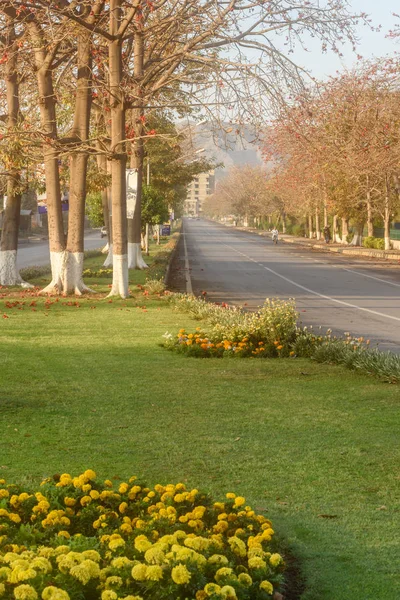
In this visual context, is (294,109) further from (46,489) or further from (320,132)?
(320,132)

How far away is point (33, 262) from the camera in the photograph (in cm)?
4638

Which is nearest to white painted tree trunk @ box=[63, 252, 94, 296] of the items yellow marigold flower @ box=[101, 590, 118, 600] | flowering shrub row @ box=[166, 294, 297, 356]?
flowering shrub row @ box=[166, 294, 297, 356]

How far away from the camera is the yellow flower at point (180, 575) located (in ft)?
12.4

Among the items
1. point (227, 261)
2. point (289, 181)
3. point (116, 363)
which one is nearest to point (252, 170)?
point (289, 181)

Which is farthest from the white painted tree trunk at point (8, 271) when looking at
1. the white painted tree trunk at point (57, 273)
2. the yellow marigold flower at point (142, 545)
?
the yellow marigold flower at point (142, 545)

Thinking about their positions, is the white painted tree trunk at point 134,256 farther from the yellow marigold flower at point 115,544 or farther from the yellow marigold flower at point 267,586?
the yellow marigold flower at point 267,586

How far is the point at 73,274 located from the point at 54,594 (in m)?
19.9

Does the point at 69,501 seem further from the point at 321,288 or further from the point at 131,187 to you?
the point at 131,187

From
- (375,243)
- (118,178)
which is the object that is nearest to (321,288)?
(118,178)

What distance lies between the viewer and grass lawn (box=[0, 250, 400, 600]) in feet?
17.6

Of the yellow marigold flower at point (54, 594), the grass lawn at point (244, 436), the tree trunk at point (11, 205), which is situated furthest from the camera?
the tree trunk at point (11, 205)

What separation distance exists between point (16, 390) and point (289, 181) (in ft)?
179

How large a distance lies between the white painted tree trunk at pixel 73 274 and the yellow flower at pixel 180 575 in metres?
19.5

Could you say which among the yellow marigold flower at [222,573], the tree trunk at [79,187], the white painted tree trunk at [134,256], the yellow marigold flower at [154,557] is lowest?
the white painted tree trunk at [134,256]
